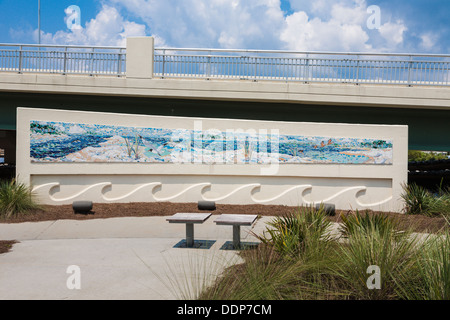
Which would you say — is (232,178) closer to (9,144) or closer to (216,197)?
(216,197)

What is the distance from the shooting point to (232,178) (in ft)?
50.1

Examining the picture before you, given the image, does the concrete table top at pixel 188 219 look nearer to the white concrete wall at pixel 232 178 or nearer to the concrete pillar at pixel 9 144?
the white concrete wall at pixel 232 178

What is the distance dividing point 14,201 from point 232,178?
7.41 metres

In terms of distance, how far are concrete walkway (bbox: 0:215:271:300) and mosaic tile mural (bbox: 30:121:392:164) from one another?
3.41m

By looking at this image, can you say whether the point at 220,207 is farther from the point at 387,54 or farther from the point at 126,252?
the point at 387,54

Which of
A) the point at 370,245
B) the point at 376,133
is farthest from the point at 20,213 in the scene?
the point at 376,133

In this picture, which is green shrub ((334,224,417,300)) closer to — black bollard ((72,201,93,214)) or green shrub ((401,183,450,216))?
green shrub ((401,183,450,216))

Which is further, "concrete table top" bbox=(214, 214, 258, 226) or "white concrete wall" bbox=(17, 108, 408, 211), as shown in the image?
"white concrete wall" bbox=(17, 108, 408, 211)

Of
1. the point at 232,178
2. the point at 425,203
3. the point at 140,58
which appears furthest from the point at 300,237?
the point at 140,58

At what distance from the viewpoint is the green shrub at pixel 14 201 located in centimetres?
1205

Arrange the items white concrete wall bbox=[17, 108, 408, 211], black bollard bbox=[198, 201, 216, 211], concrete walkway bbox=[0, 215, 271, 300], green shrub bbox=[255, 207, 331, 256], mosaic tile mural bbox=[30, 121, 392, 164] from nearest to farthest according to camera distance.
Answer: concrete walkway bbox=[0, 215, 271, 300] < green shrub bbox=[255, 207, 331, 256] < black bollard bbox=[198, 201, 216, 211] < mosaic tile mural bbox=[30, 121, 392, 164] < white concrete wall bbox=[17, 108, 408, 211]

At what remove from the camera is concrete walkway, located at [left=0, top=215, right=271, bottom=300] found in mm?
5715

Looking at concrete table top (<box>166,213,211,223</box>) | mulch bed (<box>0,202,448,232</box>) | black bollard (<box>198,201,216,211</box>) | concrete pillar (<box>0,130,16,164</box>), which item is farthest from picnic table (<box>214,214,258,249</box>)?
concrete pillar (<box>0,130,16,164</box>)

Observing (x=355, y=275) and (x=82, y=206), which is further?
(x=82, y=206)
